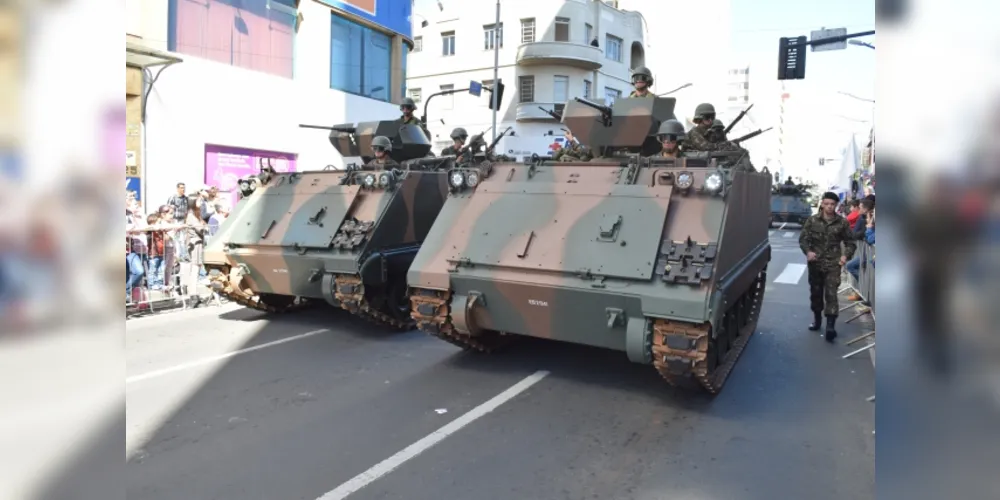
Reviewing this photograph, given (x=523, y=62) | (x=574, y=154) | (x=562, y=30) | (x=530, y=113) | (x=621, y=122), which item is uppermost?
(x=562, y=30)

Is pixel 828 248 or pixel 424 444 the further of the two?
pixel 828 248

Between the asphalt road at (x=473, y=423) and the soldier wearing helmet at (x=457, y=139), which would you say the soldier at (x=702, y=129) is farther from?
the soldier wearing helmet at (x=457, y=139)

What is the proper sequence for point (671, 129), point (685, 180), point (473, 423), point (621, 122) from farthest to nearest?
point (621, 122) → point (671, 129) → point (685, 180) → point (473, 423)

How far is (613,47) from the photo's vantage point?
42625 millimetres

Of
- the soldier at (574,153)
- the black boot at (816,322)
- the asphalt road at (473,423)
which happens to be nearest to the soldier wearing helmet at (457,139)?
the soldier at (574,153)

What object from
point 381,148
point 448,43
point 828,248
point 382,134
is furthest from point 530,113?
point 828,248

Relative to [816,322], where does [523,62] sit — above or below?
above

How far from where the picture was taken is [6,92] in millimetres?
961

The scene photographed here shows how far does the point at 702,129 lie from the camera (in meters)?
8.73

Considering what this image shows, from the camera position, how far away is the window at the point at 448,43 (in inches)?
1654

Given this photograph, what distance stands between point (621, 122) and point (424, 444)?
4.48m

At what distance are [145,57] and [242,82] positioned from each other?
10.5 feet

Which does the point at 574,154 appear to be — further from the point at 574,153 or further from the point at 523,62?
the point at 523,62

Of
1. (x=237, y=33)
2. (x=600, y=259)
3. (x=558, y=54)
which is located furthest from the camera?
(x=558, y=54)
